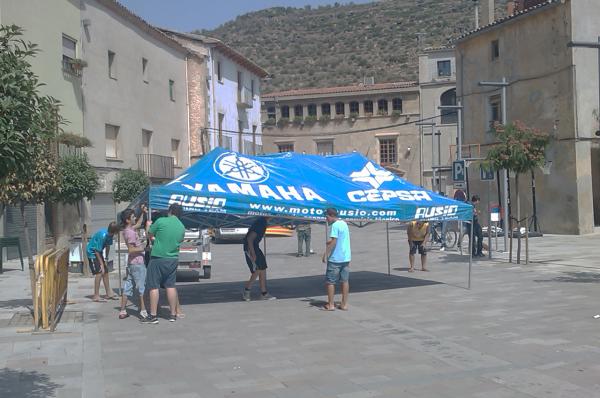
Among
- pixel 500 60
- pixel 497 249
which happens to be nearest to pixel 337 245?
pixel 497 249

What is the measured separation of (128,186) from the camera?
2723 cm

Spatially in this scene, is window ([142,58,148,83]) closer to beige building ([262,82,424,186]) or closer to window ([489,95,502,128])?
window ([489,95,502,128])

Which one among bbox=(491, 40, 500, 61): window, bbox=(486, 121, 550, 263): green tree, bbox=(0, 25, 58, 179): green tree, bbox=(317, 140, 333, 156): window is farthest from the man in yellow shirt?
bbox=(317, 140, 333, 156): window

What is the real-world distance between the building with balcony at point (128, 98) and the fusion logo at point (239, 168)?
1436 centimetres

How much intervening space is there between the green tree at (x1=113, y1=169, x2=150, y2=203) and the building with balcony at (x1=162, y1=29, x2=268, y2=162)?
1256 centimetres

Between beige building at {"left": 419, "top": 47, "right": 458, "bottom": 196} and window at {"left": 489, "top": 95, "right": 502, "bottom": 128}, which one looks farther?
beige building at {"left": 419, "top": 47, "right": 458, "bottom": 196}

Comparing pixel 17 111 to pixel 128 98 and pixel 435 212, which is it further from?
pixel 128 98

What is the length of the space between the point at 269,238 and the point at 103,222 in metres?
7.80

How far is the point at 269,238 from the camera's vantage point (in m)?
33.3

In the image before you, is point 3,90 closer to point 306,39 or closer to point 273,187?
point 273,187

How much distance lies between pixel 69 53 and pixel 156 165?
8874 millimetres

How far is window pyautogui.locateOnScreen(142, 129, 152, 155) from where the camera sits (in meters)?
34.0

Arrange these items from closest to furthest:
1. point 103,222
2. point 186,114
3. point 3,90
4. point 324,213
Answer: point 3,90 → point 324,213 → point 103,222 → point 186,114

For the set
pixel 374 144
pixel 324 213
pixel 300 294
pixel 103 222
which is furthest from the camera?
pixel 374 144
